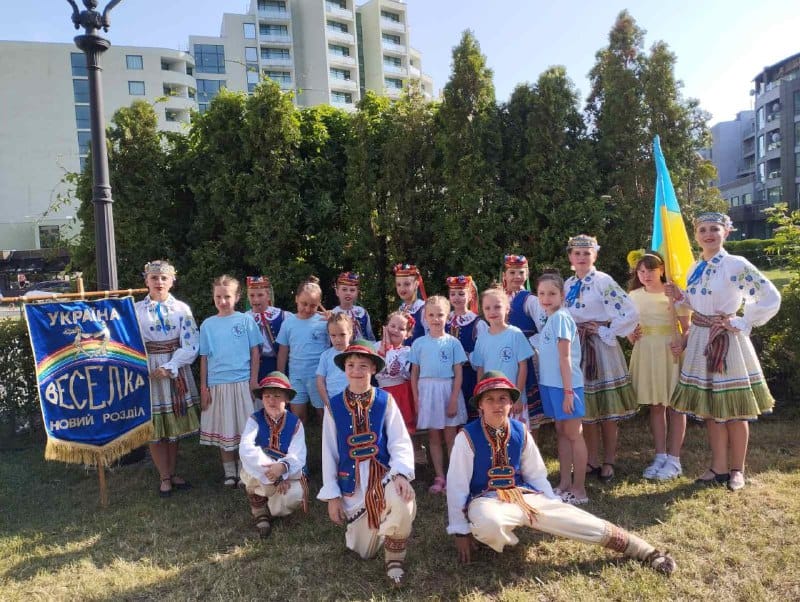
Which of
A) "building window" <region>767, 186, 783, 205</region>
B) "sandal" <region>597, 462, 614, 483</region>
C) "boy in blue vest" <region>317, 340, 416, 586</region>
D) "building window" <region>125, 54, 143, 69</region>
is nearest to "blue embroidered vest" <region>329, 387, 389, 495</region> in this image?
"boy in blue vest" <region>317, 340, 416, 586</region>

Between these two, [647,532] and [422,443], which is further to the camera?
[422,443]

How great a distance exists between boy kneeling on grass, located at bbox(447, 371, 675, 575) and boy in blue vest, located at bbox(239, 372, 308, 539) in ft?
3.93

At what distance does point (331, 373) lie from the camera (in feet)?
14.8

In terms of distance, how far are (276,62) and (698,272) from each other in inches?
2190

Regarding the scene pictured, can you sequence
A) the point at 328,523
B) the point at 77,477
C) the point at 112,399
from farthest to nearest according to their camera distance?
the point at 77,477 → the point at 112,399 → the point at 328,523

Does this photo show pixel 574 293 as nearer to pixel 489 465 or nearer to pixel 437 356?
pixel 437 356

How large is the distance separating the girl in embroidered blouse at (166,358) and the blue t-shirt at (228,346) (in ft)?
0.46

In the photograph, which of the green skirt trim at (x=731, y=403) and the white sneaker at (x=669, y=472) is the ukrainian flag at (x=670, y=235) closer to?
the green skirt trim at (x=731, y=403)

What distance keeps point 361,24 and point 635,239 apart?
58207mm

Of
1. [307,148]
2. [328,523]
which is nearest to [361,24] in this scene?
[307,148]

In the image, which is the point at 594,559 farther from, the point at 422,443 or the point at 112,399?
the point at 112,399

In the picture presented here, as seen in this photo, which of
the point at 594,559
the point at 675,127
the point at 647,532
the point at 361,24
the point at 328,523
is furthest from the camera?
the point at 361,24

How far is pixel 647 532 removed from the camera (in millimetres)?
3516

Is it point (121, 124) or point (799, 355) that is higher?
Result: point (121, 124)
